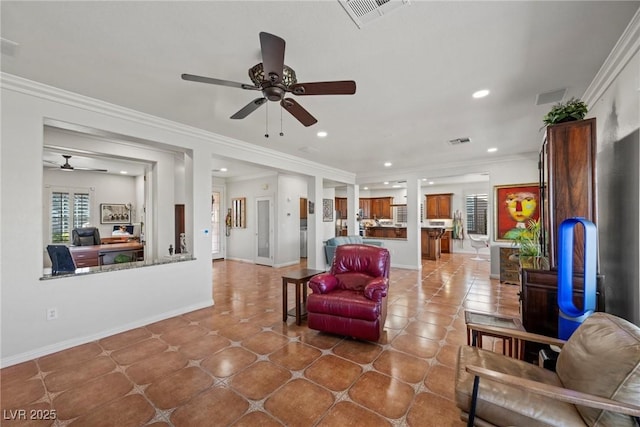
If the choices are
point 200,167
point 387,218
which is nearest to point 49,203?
point 200,167

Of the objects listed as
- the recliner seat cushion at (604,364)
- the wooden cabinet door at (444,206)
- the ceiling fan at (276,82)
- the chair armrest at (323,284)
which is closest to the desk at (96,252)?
the chair armrest at (323,284)

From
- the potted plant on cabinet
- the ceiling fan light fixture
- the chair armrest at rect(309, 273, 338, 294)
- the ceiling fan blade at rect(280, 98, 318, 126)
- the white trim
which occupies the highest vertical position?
the ceiling fan light fixture

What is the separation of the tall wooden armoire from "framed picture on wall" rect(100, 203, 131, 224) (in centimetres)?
884

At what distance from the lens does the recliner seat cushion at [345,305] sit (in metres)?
2.73

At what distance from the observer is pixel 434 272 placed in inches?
251

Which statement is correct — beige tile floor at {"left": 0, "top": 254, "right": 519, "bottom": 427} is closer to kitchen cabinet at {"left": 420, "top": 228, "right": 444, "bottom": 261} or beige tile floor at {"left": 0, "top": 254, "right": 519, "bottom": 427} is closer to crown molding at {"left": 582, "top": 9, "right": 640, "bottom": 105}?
crown molding at {"left": 582, "top": 9, "right": 640, "bottom": 105}

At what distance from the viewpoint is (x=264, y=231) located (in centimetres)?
755

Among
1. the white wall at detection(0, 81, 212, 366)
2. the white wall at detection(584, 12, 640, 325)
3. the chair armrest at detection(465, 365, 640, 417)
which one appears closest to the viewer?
the chair armrest at detection(465, 365, 640, 417)

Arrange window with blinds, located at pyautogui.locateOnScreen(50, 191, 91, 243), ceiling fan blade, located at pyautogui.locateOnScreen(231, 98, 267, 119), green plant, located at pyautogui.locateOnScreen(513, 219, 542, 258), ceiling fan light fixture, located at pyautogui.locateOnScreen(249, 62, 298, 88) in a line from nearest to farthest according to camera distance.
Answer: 1. ceiling fan light fixture, located at pyautogui.locateOnScreen(249, 62, 298, 88)
2. ceiling fan blade, located at pyautogui.locateOnScreen(231, 98, 267, 119)
3. green plant, located at pyautogui.locateOnScreen(513, 219, 542, 258)
4. window with blinds, located at pyautogui.locateOnScreen(50, 191, 91, 243)

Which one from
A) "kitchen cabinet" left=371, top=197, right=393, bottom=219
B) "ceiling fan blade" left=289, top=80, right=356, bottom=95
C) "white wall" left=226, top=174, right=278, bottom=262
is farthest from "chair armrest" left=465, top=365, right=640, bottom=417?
"kitchen cabinet" left=371, top=197, right=393, bottom=219

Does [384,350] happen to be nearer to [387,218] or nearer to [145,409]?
[145,409]

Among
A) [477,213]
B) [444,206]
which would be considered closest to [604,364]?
[477,213]

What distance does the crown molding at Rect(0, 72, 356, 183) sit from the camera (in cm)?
250

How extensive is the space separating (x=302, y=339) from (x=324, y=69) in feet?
9.07
